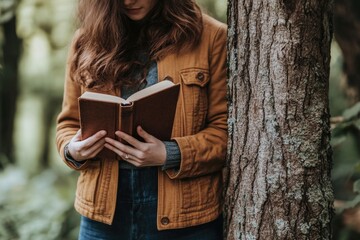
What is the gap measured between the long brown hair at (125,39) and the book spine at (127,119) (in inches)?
10.8

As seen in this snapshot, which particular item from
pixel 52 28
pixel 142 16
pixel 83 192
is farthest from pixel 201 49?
pixel 52 28

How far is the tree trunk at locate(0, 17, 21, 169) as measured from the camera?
7816 mm

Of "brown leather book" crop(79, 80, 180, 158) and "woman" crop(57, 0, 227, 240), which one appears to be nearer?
"brown leather book" crop(79, 80, 180, 158)

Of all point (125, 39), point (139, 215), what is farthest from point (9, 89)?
point (139, 215)

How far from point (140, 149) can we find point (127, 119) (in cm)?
14

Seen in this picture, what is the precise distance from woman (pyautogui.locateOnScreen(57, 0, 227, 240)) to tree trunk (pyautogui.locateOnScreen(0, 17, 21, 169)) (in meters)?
5.08

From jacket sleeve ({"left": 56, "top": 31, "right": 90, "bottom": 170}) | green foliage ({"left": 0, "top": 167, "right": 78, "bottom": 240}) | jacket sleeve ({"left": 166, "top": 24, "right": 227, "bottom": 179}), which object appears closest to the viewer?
jacket sleeve ({"left": 166, "top": 24, "right": 227, "bottom": 179})

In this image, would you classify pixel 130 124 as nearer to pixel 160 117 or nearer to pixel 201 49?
pixel 160 117

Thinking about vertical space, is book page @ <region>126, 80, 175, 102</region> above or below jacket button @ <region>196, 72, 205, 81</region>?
below

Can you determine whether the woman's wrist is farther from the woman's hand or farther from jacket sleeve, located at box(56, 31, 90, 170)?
the woman's hand

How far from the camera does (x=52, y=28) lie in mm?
8727

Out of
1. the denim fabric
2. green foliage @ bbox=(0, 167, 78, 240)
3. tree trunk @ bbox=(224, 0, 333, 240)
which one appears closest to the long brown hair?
tree trunk @ bbox=(224, 0, 333, 240)

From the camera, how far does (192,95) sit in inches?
100

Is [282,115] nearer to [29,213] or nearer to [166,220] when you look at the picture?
[166,220]
